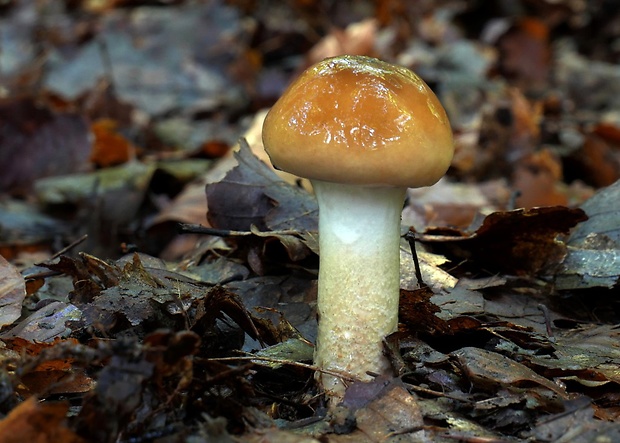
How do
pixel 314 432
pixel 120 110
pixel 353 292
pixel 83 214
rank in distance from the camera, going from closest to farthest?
pixel 314 432
pixel 353 292
pixel 83 214
pixel 120 110

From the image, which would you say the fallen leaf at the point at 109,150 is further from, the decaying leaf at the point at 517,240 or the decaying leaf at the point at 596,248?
the decaying leaf at the point at 596,248

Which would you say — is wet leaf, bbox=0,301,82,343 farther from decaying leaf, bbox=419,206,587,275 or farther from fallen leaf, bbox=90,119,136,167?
fallen leaf, bbox=90,119,136,167

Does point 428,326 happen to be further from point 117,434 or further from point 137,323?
point 117,434

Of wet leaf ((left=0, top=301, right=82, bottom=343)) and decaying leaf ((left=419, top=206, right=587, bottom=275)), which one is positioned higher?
decaying leaf ((left=419, top=206, right=587, bottom=275))

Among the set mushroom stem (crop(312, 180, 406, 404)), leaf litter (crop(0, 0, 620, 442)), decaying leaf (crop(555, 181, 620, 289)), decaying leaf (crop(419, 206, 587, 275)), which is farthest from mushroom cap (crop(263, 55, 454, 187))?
decaying leaf (crop(555, 181, 620, 289))

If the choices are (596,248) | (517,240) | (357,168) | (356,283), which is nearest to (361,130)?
(357,168)

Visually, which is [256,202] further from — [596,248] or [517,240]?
[596,248]

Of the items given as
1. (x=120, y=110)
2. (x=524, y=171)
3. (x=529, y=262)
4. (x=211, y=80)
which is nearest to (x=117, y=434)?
(x=529, y=262)
